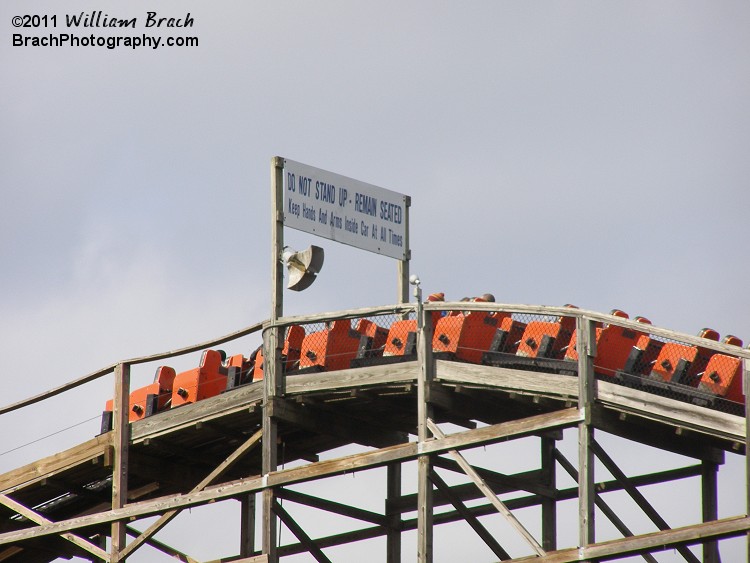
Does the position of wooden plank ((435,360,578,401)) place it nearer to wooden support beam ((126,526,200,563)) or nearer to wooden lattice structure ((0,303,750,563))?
wooden lattice structure ((0,303,750,563))

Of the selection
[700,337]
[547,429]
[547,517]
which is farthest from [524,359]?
[547,517]

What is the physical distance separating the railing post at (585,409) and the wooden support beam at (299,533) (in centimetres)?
537

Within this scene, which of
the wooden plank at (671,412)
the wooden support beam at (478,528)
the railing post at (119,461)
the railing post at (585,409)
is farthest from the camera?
the railing post at (119,461)

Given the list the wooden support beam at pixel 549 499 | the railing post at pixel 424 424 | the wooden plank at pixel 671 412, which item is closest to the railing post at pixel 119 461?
the railing post at pixel 424 424

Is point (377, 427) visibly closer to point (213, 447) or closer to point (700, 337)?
point (213, 447)

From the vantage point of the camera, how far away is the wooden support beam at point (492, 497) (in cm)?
2453

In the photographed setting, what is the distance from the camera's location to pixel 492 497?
2533cm

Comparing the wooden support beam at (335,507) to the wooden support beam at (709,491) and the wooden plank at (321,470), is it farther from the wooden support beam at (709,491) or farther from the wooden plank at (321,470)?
the wooden support beam at (709,491)

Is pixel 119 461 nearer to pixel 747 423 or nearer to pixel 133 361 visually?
pixel 133 361

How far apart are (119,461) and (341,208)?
5114 millimetres

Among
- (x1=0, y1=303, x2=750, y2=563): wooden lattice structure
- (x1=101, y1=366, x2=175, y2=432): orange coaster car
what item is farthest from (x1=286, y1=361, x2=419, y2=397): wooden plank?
(x1=101, y1=366, x2=175, y2=432): orange coaster car

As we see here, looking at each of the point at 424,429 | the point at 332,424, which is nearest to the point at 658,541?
the point at 424,429

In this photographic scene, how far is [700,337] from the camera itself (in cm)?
2347

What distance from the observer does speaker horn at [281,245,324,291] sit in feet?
91.4
